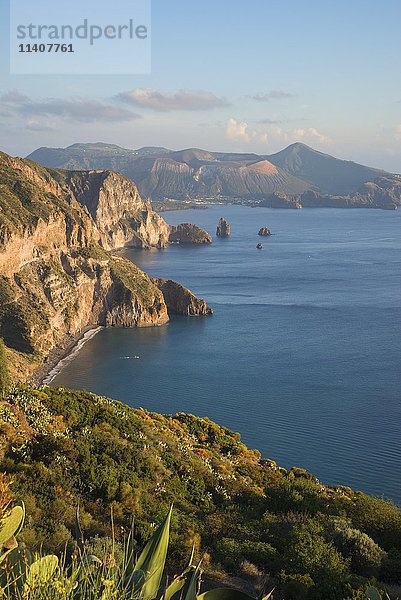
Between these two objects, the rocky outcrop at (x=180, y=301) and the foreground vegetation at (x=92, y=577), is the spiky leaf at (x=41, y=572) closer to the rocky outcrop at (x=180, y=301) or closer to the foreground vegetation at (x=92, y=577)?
the foreground vegetation at (x=92, y=577)

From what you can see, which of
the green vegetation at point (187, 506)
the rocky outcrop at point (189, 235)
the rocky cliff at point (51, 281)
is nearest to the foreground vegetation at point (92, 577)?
the green vegetation at point (187, 506)

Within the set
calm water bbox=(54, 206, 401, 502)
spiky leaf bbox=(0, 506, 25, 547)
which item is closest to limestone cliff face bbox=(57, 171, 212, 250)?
calm water bbox=(54, 206, 401, 502)

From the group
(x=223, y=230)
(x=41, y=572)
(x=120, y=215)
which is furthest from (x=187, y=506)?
(x=223, y=230)

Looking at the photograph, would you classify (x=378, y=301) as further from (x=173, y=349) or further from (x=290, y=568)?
(x=290, y=568)

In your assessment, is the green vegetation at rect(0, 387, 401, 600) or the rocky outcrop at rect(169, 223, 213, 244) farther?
the rocky outcrop at rect(169, 223, 213, 244)

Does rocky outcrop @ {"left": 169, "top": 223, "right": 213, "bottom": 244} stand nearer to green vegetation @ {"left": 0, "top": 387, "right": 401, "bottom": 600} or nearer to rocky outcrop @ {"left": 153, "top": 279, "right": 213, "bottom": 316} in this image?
rocky outcrop @ {"left": 153, "top": 279, "right": 213, "bottom": 316}

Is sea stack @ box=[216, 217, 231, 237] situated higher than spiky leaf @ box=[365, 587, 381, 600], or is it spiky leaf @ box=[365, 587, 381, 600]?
sea stack @ box=[216, 217, 231, 237]

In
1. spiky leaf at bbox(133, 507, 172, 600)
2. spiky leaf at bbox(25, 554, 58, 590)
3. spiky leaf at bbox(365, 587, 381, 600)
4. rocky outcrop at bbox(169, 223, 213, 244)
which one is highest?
rocky outcrop at bbox(169, 223, 213, 244)
